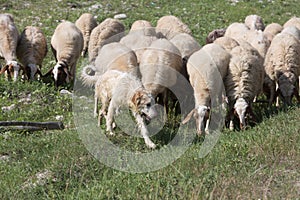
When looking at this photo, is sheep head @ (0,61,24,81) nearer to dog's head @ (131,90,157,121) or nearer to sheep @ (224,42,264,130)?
dog's head @ (131,90,157,121)

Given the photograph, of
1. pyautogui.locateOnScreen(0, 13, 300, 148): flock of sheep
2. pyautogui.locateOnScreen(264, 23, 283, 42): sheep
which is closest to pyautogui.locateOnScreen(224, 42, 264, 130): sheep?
pyautogui.locateOnScreen(0, 13, 300, 148): flock of sheep

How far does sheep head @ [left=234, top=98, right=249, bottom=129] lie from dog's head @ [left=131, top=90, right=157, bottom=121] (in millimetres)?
1601

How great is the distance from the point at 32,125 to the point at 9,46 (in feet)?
12.6

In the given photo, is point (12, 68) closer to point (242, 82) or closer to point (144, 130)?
point (144, 130)

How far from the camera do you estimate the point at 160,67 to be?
973 centimetres

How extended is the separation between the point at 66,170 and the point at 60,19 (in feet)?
39.2

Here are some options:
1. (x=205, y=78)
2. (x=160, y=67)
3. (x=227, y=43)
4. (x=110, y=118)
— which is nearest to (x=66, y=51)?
(x=160, y=67)

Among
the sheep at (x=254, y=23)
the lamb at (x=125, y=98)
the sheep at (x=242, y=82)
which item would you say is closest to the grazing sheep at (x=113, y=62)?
the lamb at (x=125, y=98)

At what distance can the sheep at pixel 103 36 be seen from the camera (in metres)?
13.1

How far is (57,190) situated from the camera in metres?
6.27

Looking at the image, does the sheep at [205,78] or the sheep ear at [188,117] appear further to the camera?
the sheep at [205,78]

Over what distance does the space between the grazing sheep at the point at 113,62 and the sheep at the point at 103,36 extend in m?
1.40

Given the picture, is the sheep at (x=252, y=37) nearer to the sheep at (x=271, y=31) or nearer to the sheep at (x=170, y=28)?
the sheep at (x=271, y=31)

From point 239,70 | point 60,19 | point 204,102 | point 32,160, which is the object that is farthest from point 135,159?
point 60,19
